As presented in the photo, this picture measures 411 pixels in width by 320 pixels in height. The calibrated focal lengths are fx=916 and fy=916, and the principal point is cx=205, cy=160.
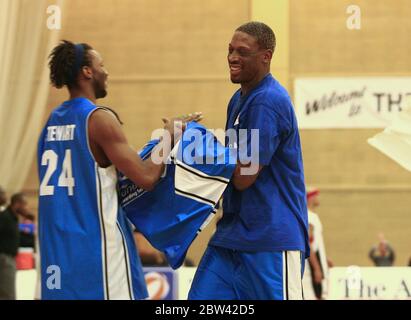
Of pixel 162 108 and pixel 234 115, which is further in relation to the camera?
pixel 162 108

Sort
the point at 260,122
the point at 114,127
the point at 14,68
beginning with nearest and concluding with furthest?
the point at 260,122, the point at 114,127, the point at 14,68

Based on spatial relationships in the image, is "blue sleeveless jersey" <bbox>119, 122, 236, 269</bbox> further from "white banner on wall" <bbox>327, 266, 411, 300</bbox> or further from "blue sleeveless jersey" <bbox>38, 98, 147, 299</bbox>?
"white banner on wall" <bbox>327, 266, 411, 300</bbox>

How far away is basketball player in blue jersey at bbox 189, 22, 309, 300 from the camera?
4.10 m

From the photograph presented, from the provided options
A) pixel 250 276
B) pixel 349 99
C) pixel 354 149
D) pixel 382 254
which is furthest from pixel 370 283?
pixel 250 276

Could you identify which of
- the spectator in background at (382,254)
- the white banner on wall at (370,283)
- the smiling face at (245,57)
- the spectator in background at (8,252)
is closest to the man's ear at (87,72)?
the smiling face at (245,57)

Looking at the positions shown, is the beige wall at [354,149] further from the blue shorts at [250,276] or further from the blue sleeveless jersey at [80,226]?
the blue shorts at [250,276]

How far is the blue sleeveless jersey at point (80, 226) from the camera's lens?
4.34 m

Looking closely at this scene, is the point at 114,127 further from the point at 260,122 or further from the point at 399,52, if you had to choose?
the point at 399,52

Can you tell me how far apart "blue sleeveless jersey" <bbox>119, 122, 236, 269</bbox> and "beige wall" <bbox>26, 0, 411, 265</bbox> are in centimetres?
1143

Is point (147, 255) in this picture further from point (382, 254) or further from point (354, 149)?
point (354, 149)

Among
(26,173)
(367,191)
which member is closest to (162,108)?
(26,173)

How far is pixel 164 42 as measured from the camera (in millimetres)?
15922

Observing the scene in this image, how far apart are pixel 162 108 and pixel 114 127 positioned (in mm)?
11771

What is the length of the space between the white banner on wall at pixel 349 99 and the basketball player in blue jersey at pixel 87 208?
38.1 ft
